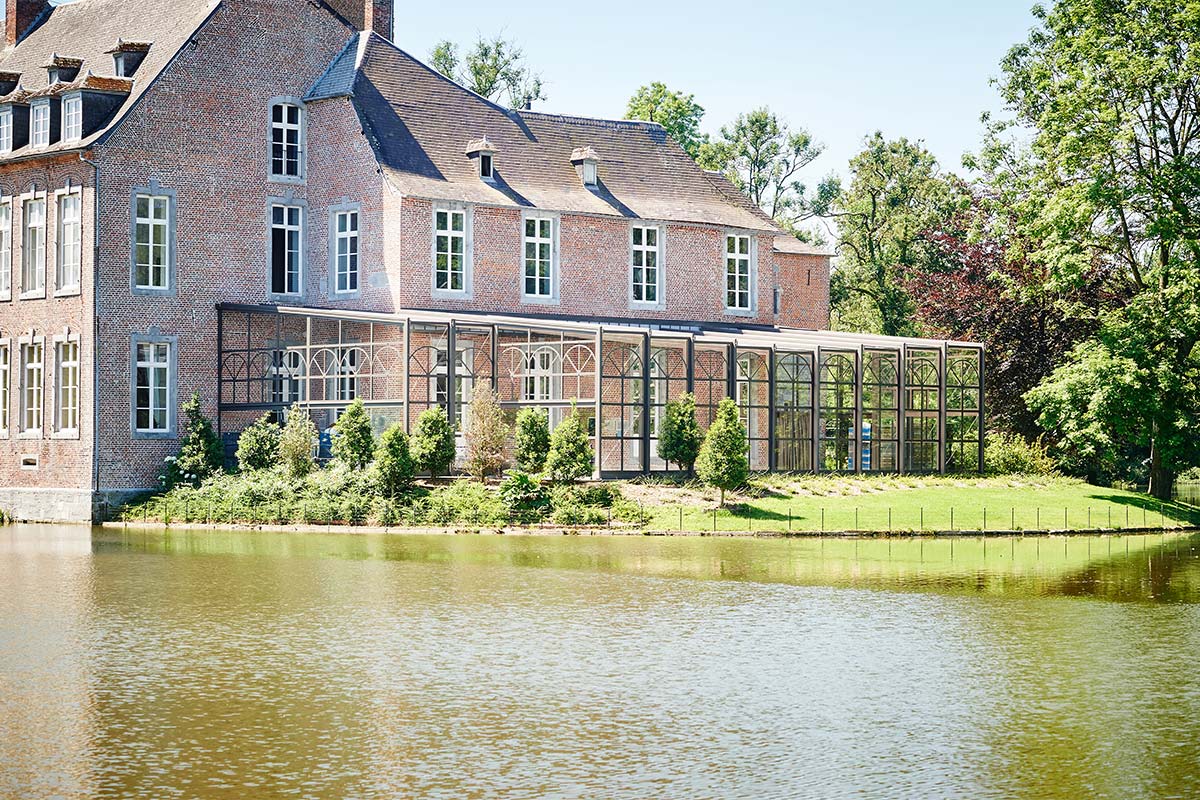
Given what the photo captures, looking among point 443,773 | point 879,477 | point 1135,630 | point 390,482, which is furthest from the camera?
point 879,477

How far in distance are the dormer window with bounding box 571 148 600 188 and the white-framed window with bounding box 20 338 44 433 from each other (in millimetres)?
16018

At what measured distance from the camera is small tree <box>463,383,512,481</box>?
35781mm

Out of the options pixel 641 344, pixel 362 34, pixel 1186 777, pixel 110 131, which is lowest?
pixel 1186 777

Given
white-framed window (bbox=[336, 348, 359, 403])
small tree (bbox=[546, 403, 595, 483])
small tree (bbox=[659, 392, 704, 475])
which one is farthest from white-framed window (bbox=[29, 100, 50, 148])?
small tree (bbox=[659, 392, 704, 475])

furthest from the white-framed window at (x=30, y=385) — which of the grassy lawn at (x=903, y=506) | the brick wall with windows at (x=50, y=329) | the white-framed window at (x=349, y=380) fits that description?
the grassy lawn at (x=903, y=506)

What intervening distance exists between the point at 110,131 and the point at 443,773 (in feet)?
105

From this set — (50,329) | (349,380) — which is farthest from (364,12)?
(50,329)

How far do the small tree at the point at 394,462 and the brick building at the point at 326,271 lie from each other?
2.21 meters

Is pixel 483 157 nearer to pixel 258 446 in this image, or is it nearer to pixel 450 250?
pixel 450 250

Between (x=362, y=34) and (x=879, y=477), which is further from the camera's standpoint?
(x=362, y=34)

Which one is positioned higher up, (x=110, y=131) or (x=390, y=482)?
(x=110, y=131)

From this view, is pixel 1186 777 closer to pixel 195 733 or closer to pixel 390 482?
pixel 195 733

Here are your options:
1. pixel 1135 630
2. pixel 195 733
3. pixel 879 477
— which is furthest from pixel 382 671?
pixel 879 477

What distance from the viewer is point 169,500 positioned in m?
37.6
